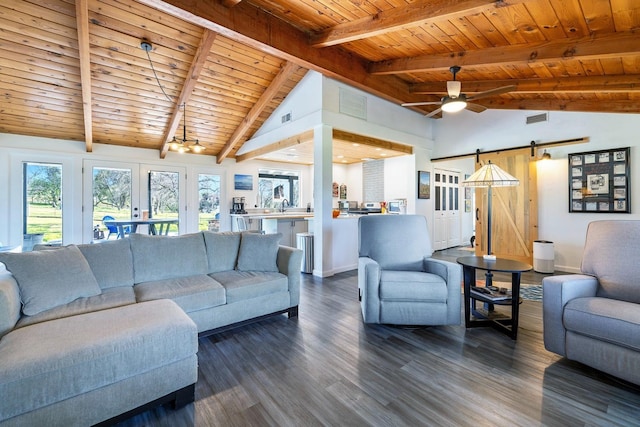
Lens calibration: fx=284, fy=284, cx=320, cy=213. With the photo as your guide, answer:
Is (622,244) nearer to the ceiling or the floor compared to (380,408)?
nearer to the ceiling

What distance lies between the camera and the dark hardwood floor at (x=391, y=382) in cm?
160

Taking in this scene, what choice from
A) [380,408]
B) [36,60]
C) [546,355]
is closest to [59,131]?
[36,60]

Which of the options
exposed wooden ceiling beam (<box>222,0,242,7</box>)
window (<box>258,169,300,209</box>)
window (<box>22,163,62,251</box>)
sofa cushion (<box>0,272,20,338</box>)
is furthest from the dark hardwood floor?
window (<box>258,169,300,209</box>)

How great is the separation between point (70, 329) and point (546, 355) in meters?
3.28

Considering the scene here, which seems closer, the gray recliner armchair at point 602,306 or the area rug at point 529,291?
the gray recliner armchair at point 602,306

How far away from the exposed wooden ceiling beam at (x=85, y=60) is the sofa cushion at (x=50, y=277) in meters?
2.60

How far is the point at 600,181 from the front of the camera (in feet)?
15.0

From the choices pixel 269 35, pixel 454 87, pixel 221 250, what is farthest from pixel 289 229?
pixel 454 87

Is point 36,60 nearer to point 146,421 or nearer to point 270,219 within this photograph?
point 270,219

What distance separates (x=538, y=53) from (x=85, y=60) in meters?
5.60

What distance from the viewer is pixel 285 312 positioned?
9.75ft

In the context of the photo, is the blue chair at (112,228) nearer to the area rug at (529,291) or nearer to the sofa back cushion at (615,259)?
the area rug at (529,291)

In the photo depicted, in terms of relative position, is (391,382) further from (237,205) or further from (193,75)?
(237,205)

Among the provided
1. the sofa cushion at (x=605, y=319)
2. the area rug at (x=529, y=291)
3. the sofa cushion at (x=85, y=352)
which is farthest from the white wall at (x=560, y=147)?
the sofa cushion at (x=85, y=352)
